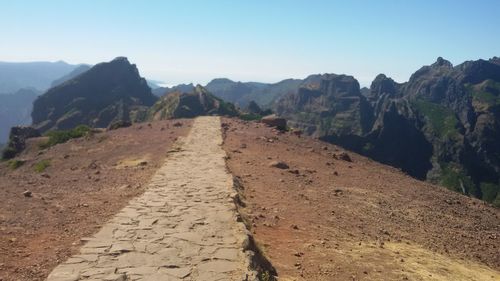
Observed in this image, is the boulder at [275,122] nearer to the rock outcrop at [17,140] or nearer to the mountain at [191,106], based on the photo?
the rock outcrop at [17,140]

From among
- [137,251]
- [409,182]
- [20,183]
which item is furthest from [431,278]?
[20,183]

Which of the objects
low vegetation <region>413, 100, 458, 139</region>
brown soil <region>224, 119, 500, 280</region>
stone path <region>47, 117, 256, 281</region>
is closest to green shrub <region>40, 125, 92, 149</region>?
brown soil <region>224, 119, 500, 280</region>

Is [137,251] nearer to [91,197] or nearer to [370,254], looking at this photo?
[370,254]

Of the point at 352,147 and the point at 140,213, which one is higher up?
the point at 140,213

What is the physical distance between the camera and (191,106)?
3578 inches

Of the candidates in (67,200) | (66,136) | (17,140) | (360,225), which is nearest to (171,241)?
(360,225)

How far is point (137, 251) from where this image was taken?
33.5ft

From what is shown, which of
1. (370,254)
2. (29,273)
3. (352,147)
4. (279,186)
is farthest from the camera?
(352,147)

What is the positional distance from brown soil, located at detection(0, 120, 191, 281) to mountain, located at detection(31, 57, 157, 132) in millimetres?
103657

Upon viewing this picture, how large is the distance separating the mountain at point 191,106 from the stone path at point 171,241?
69007 millimetres

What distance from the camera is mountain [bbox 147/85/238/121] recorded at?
86750 millimetres

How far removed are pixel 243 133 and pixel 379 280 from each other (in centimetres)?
2587

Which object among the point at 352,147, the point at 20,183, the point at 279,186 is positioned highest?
the point at 279,186

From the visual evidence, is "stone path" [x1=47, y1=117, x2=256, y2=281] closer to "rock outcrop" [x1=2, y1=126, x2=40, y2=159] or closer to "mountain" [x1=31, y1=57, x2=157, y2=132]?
"rock outcrop" [x1=2, y1=126, x2=40, y2=159]
